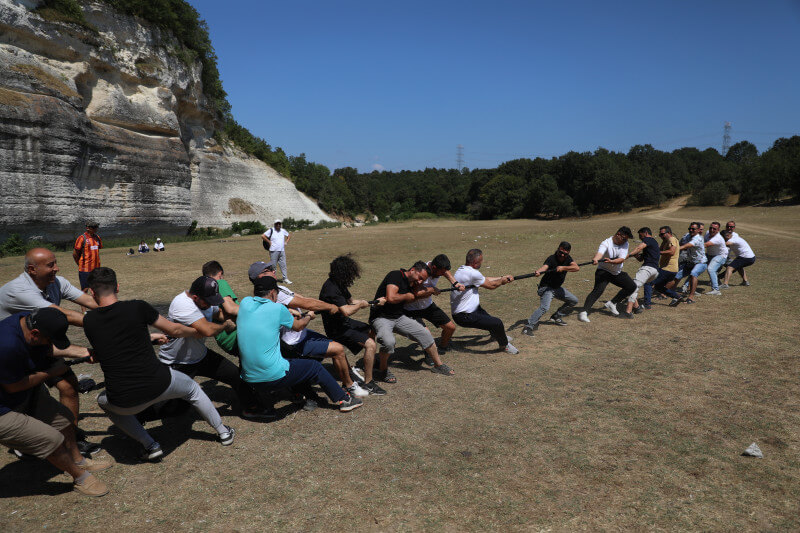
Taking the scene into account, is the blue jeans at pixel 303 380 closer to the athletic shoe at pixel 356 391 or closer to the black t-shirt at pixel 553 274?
the athletic shoe at pixel 356 391

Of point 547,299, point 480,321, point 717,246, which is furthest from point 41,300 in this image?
point 717,246

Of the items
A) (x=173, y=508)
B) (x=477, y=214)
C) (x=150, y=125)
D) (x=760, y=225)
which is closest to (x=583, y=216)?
(x=477, y=214)

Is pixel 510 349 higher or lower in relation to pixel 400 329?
lower

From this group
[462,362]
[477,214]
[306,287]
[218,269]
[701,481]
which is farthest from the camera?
[477,214]

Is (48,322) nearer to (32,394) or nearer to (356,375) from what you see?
(32,394)

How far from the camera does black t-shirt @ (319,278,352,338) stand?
621 centimetres

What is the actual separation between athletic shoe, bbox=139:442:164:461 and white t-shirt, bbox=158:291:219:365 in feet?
3.31

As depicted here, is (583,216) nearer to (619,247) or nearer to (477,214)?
(477,214)

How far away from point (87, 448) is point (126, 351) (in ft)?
5.19

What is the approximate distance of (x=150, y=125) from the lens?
3145 cm

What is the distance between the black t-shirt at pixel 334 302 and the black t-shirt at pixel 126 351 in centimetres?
235

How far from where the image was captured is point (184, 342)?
5242mm

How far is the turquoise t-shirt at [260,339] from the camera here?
16.3 ft

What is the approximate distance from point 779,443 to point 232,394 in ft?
21.7
